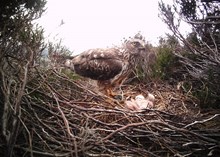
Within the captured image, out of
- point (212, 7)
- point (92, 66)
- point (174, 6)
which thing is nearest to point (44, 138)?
point (92, 66)

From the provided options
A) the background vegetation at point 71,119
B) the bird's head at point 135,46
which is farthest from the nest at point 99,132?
the bird's head at point 135,46

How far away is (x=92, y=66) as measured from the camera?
5.50m

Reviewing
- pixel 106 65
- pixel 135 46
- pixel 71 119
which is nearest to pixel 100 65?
pixel 106 65

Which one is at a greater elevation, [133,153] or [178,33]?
[178,33]

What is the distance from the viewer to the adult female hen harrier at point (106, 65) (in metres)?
5.40

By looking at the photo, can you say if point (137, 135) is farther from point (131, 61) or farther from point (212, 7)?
point (212, 7)

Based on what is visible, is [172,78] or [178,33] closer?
[178,33]

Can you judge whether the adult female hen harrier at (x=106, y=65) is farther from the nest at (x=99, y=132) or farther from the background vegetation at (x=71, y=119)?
the nest at (x=99, y=132)

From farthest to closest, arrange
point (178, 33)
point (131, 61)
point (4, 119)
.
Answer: point (131, 61) → point (178, 33) → point (4, 119)

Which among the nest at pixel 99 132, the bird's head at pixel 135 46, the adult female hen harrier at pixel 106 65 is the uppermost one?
the bird's head at pixel 135 46

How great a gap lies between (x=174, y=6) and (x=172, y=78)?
68.3 inches

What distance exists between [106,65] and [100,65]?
0.12 metres

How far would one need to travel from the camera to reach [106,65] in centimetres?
539

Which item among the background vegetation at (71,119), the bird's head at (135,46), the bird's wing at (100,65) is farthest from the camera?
the bird's head at (135,46)
